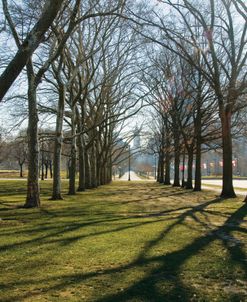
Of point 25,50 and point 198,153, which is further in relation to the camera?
point 198,153

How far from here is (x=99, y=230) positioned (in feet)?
35.9

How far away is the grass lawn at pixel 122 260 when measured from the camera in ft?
18.3

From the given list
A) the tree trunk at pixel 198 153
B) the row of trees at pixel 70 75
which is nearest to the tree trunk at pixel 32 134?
the row of trees at pixel 70 75

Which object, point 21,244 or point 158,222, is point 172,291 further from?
point 158,222

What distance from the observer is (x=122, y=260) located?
7.46 m

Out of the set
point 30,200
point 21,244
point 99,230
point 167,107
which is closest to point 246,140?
point 167,107

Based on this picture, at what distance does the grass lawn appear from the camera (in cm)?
559

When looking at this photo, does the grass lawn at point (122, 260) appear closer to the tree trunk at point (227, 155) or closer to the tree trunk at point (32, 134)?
the tree trunk at point (32, 134)

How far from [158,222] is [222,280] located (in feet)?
21.5

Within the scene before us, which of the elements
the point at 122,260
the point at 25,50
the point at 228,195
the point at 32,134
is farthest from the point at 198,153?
the point at 122,260

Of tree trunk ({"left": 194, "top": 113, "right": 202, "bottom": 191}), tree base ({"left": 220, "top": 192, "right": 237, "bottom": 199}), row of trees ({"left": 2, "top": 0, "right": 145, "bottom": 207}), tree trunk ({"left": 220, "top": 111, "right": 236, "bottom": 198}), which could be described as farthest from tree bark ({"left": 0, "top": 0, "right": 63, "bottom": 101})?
tree trunk ({"left": 194, "top": 113, "right": 202, "bottom": 191})

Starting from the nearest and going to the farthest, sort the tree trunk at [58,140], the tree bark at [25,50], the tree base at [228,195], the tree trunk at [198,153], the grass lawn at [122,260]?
1. the grass lawn at [122,260]
2. the tree bark at [25,50]
3. the tree trunk at [58,140]
4. the tree base at [228,195]
5. the tree trunk at [198,153]

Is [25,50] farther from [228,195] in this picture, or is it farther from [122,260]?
[228,195]

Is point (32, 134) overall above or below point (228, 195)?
above
